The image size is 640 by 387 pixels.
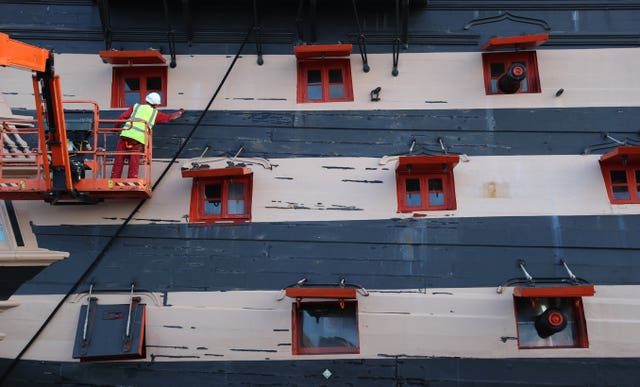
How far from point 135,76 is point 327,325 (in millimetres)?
5076

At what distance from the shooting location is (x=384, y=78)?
1052 cm

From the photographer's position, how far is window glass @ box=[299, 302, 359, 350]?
945 cm

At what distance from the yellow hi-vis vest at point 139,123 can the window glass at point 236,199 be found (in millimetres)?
1495

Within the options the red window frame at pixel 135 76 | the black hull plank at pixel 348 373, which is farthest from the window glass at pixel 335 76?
the black hull plank at pixel 348 373

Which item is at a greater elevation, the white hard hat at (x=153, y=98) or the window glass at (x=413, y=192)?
the white hard hat at (x=153, y=98)

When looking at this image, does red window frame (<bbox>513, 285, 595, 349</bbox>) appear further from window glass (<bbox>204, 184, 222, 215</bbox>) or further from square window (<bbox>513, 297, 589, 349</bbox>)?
window glass (<bbox>204, 184, 222, 215</bbox>)

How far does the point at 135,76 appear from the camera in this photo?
10.7 metres

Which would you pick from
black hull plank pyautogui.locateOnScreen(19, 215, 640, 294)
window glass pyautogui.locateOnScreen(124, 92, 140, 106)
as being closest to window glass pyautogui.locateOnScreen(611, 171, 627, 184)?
black hull plank pyautogui.locateOnScreen(19, 215, 640, 294)

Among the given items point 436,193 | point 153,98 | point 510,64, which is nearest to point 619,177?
point 510,64

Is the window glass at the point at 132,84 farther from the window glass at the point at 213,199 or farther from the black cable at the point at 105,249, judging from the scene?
the window glass at the point at 213,199

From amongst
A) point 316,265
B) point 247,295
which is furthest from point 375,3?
point 247,295

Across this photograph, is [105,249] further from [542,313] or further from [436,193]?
[542,313]

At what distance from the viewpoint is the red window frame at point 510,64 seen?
10.5 metres

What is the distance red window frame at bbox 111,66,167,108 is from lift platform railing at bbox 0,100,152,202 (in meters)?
0.79
